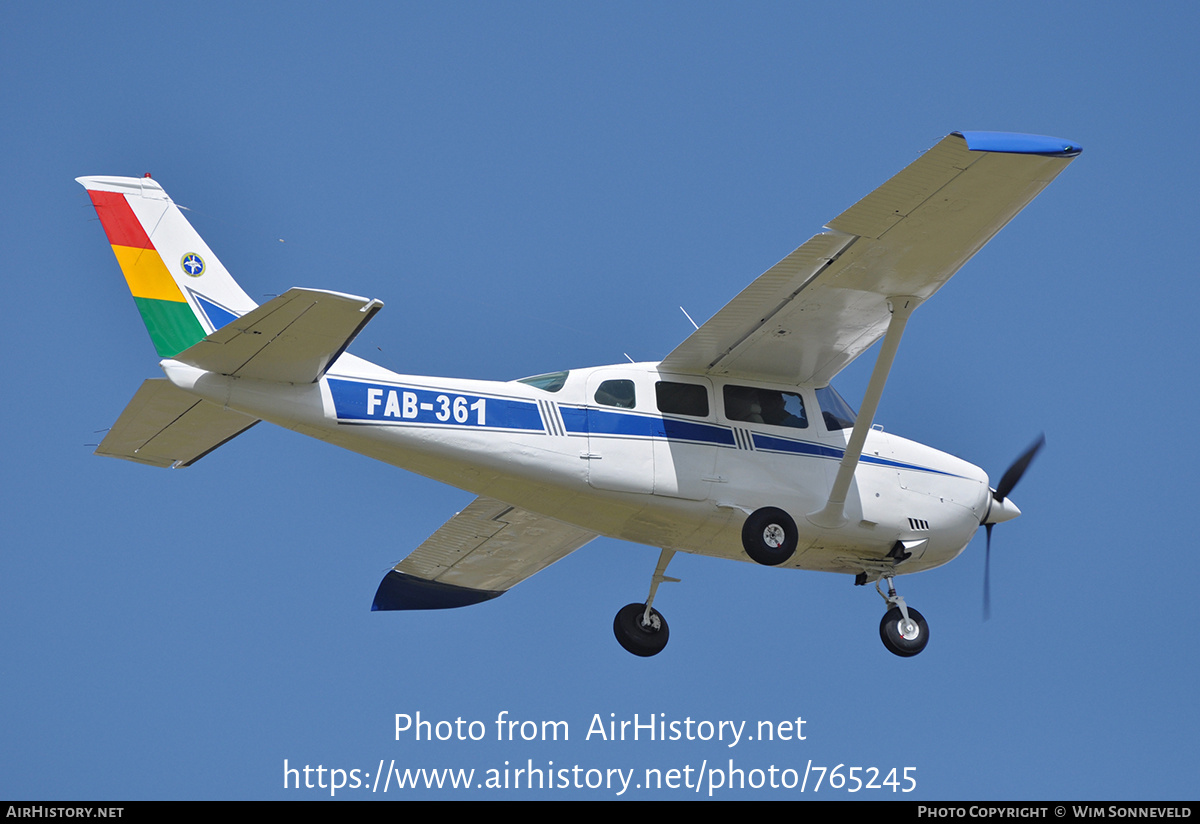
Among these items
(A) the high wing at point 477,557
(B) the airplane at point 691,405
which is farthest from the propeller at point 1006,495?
(A) the high wing at point 477,557

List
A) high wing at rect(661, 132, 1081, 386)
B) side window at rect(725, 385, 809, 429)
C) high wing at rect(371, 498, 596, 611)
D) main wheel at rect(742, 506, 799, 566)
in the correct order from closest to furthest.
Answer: high wing at rect(661, 132, 1081, 386) < main wheel at rect(742, 506, 799, 566) < side window at rect(725, 385, 809, 429) < high wing at rect(371, 498, 596, 611)

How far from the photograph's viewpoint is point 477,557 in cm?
1769

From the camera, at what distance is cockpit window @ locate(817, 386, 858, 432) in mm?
15664

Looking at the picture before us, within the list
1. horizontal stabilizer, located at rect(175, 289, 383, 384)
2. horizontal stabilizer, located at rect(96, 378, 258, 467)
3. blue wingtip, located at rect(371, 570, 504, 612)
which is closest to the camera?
horizontal stabilizer, located at rect(175, 289, 383, 384)

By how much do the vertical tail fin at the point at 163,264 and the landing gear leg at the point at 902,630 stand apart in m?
7.31

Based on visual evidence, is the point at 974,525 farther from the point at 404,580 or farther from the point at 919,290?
the point at 404,580

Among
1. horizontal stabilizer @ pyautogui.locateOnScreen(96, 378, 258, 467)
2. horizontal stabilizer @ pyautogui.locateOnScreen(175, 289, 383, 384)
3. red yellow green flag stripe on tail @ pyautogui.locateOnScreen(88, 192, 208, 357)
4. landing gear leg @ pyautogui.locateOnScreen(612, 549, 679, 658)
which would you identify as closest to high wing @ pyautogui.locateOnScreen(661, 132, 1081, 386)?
landing gear leg @ pyautogui.locateOnScreen(612, 549, 679, 658)

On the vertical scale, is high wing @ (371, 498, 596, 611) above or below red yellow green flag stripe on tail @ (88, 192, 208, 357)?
below

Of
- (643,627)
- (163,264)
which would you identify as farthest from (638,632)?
(163,264)

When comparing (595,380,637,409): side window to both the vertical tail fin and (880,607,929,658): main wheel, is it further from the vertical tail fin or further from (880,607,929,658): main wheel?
(880,607,929,658): main wheel

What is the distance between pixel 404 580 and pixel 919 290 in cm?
725

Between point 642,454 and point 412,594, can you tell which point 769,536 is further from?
point 412,594

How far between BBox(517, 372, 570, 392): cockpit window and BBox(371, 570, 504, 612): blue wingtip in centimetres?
437

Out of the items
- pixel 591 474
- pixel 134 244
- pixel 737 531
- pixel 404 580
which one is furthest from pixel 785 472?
pixel 134 244
